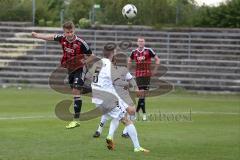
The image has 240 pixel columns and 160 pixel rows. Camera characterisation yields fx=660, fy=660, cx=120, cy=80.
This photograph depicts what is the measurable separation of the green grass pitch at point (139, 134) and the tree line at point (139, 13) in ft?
45.6

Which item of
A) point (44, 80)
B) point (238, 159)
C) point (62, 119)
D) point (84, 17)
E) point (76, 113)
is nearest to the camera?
point (238, 159)

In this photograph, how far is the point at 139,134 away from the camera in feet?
46.9

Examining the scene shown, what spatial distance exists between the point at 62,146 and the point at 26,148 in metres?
0.72

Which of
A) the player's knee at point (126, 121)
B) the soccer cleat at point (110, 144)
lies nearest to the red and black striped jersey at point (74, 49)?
the player's knee at point (126, 121)

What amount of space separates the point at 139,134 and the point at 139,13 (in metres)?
23.1

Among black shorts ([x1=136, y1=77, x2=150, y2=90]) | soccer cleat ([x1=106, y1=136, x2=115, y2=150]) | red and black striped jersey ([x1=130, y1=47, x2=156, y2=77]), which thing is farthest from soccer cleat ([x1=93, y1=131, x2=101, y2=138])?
black shorts ([x1=136, y1=77, x2=150, y2=90])

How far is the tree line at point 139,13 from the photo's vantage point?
36188mm

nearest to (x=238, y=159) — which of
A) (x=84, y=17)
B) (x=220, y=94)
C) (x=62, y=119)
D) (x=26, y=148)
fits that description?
(x=26, y=148)

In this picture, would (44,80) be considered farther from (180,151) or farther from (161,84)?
(180,151)

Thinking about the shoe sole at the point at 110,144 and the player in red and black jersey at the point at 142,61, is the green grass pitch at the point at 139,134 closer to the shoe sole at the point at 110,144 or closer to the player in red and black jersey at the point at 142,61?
the shoe sole at the point at 110,144

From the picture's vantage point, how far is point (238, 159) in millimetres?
11062

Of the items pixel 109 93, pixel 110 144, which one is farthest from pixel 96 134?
pixel 110 144

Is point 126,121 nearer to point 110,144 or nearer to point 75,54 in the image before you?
point 110,144

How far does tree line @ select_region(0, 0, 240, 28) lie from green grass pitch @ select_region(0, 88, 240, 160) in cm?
1388
